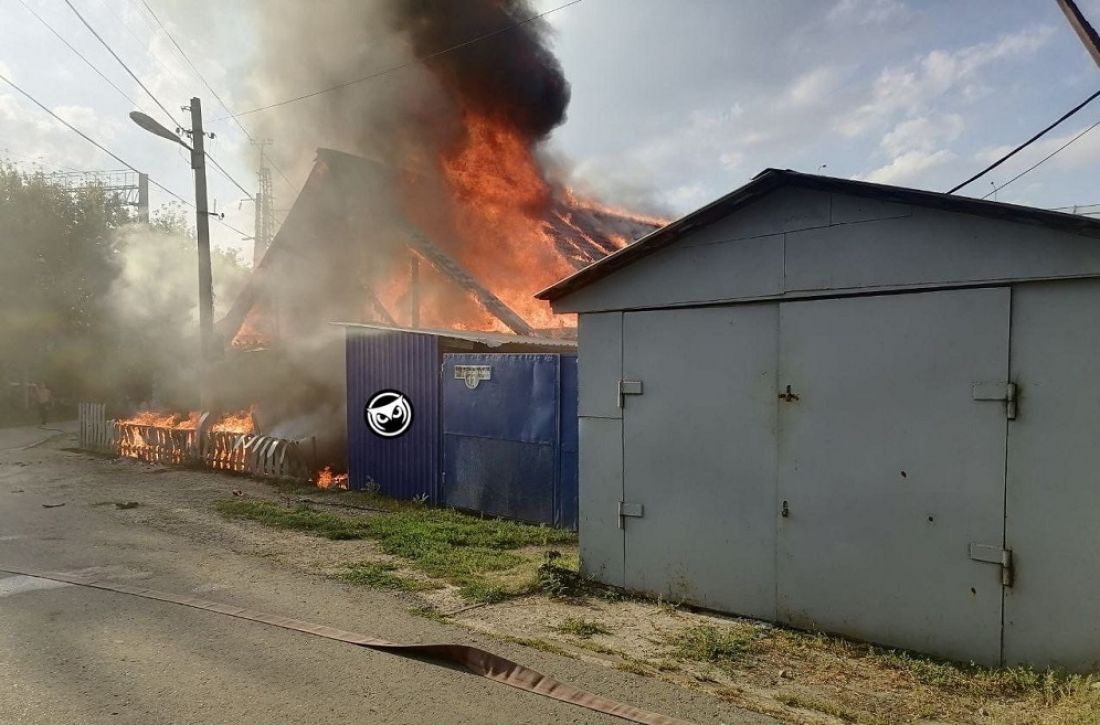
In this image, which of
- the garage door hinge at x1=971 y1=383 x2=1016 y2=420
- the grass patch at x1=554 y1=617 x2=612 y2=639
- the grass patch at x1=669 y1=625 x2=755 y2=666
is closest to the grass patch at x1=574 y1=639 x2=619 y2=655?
the grass patch at x1=554 y1=617 x2=612 y2=639

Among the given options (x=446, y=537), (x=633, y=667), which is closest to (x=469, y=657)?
(x=633, y=667)

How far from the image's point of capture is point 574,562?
7336 millimetres

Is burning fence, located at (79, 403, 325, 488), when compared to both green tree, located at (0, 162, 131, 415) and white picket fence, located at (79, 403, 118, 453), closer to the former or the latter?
white picket fence, located at (79, 403, 118, 453)

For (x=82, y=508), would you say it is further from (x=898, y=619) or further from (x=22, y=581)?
(x=898, y=619)

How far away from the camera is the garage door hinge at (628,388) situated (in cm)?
634

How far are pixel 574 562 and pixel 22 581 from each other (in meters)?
5.59

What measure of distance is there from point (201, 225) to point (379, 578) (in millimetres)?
12977

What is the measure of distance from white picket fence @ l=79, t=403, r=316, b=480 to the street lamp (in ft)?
3.91

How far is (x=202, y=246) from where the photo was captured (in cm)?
1609

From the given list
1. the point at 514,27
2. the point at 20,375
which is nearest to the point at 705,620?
the point at 514,27

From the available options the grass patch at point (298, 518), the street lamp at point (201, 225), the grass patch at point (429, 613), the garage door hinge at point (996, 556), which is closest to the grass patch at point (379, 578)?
the grass patch at point (429, 613)

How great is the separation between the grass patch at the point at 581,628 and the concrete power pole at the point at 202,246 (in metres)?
13.2

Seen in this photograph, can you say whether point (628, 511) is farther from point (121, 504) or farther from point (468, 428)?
point (121, 504)

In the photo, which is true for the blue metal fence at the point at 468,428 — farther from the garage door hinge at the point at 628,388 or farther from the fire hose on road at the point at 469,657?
the fire hose on road at the point at 469,657
